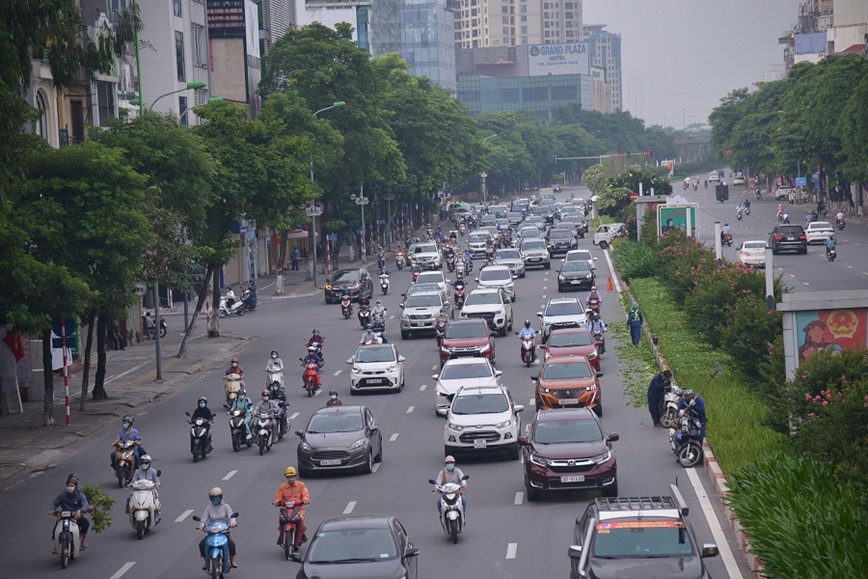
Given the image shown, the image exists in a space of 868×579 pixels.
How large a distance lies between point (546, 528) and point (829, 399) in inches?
195

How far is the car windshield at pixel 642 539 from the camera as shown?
1719 centimetres

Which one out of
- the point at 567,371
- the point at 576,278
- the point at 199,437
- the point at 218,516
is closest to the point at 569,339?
the point at 567,371

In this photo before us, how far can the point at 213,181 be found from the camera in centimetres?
5147

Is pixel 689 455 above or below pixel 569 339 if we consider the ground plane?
below

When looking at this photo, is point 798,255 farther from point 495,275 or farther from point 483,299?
point 483,299

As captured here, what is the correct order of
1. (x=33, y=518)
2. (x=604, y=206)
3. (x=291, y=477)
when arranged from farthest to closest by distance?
(x=604, y=206) → (x=33, y=518) → (x=291, y=477)

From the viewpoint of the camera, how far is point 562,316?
157ft

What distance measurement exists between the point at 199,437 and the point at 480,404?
620cm

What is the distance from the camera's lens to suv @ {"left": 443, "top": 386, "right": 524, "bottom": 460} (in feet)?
95.6

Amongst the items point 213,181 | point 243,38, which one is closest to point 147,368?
point 213,181

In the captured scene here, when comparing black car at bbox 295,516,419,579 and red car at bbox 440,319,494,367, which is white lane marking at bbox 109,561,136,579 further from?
red car at bbox 440,319,494,367

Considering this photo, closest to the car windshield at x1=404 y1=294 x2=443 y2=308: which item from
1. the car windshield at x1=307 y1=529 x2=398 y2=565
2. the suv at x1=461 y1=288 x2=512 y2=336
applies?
the suv at x1=461 y1=288 x2=512 y2=336

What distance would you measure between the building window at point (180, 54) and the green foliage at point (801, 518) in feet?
196

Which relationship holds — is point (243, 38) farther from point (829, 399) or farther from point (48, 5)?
point (829, 399)
